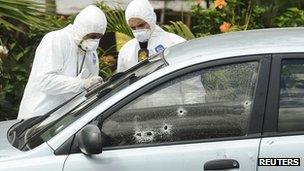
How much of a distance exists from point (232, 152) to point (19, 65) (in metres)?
4.28

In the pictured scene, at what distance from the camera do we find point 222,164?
3.48 metres

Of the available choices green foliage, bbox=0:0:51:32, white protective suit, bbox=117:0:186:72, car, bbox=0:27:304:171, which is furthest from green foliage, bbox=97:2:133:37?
car, bbox=0:27:304:171

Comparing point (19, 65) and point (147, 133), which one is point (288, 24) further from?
point (147, 133)

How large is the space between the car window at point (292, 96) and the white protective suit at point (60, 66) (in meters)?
1.79

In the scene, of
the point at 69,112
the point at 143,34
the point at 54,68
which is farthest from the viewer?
the point at 143,34

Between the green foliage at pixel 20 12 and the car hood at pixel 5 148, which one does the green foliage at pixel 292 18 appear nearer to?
the green foliage at pixel 20 12

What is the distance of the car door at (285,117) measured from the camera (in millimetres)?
3475

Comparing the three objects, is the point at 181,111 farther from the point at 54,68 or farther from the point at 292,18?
the point at 292,18

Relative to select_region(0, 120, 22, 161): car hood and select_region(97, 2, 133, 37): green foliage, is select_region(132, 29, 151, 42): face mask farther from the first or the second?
select_region(97, 2, 133, 37): green foliage

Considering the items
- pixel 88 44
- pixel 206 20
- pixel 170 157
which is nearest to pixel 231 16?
pixel 206 20

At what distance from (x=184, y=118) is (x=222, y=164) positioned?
35cm

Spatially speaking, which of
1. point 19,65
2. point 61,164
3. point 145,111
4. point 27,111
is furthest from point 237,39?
point 19,65

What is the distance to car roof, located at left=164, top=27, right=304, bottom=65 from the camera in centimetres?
363

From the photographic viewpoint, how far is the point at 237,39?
4.02m
